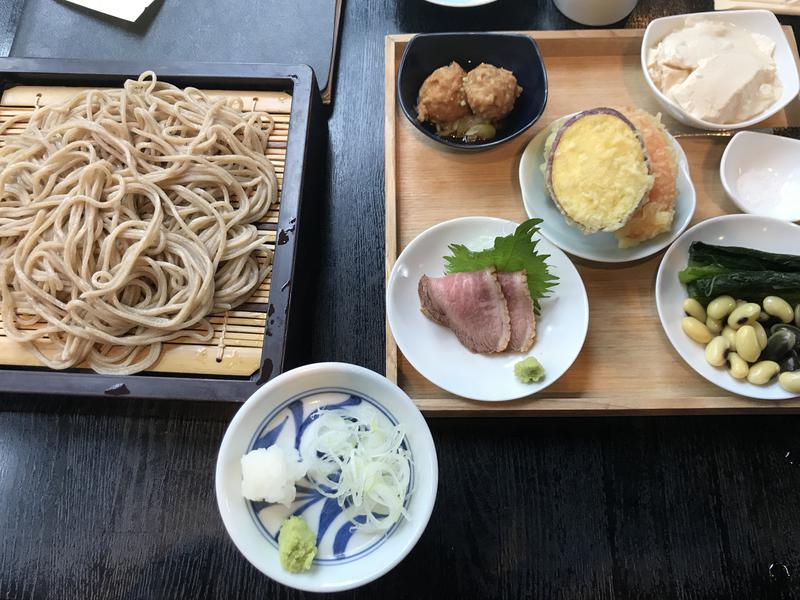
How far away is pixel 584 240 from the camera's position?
1741 millimetres

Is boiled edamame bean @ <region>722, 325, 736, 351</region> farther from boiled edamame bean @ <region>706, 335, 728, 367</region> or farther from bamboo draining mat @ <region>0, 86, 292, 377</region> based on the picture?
bamboo draining mat @ <region>0, 86, 292, 377</region>

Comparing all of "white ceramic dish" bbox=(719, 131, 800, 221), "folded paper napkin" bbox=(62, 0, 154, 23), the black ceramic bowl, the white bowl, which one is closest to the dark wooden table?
"white ceramic dish" bbox=(719, 131, 800, 221)

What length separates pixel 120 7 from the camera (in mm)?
2365

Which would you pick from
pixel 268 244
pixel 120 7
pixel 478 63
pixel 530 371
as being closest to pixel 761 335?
pixel 530 371

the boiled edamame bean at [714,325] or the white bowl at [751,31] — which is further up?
the white bowl at [751,31]

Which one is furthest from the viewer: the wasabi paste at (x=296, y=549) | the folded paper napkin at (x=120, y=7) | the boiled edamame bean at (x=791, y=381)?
the folded paper napkin at (x=120, y=7)

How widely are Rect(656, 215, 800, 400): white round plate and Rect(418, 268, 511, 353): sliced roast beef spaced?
0.50 metres

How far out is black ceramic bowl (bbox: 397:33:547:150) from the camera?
184 centimetres

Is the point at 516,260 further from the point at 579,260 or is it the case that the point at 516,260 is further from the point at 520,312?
the point at 579,260

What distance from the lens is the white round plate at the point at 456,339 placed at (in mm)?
1564

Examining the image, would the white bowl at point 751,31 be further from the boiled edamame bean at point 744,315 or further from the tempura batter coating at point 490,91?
Answer: the boiled edamame bean at point 744,315

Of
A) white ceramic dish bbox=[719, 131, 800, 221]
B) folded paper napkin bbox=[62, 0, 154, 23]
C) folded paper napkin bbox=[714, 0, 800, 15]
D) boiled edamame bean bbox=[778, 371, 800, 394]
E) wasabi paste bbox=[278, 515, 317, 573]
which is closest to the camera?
wasabi paste bbox=[278, 515, 317, 573]

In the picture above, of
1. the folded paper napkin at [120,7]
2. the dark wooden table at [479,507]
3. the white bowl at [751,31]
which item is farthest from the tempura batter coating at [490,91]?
the folded paper napkin at [120,7]

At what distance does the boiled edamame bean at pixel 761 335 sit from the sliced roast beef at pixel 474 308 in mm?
718
